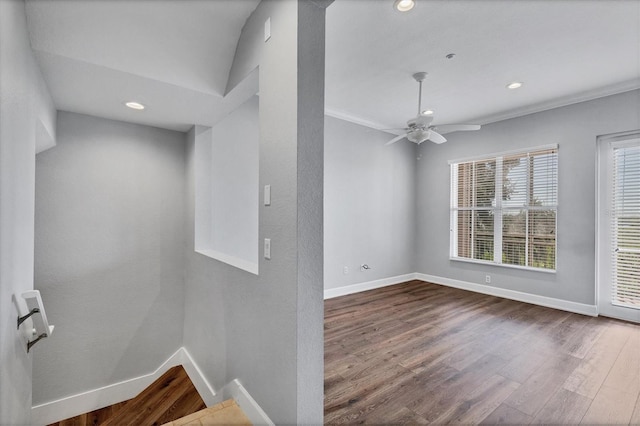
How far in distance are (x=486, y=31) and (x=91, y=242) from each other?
4.02 m

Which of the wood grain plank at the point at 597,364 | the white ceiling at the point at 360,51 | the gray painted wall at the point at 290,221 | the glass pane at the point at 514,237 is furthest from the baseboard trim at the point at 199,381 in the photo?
the glass pane at the point at 514,237

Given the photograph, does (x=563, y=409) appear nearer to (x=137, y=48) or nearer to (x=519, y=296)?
(x=519, y=296)

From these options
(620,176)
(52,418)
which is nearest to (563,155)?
(620,176)

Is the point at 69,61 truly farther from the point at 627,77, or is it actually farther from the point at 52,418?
the point at 627,77

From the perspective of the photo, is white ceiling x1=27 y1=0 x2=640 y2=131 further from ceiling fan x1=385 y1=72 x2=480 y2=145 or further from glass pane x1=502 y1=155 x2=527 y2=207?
glass pane x1=502 y1=155 x2=527 y2=207

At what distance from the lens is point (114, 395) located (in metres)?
2.76

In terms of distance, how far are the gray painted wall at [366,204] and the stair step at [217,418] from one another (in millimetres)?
2659

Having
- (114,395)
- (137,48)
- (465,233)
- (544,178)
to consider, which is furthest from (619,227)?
(114,395)

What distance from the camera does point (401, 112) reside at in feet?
14.6

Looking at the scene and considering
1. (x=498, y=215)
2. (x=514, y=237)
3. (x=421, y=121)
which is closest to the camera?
(x=421, y=121)

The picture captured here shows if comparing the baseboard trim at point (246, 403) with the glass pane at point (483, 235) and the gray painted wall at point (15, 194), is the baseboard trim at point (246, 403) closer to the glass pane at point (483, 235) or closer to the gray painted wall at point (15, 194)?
the gray painted wall at point (15, 194)

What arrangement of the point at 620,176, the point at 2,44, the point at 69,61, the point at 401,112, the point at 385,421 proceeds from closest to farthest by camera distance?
the point at 2,44 → the point at 69,61 → the point at 385,421 → the point at 620,176 → the point at 401,112

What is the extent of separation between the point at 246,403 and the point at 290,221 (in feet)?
4.11

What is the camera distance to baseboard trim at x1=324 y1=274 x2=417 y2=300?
4.44 metres
